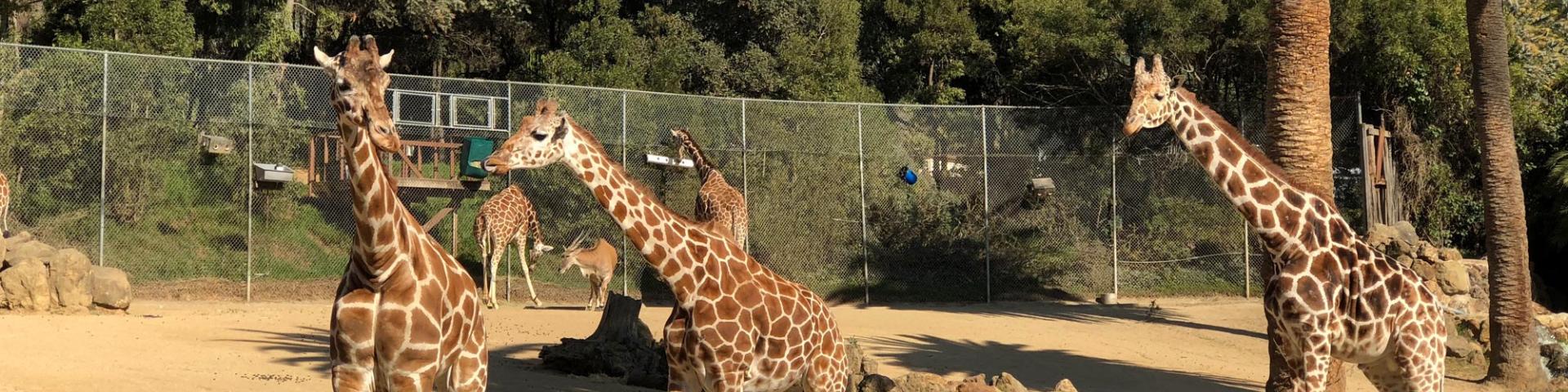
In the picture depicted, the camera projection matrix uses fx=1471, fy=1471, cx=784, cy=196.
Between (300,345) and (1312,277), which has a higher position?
(1312,277)

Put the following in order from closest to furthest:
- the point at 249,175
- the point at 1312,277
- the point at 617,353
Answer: the point at 1312,277 → the point at 617,353 → the point at 249,175

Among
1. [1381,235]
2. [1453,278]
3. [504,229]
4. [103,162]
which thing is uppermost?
[103,162]

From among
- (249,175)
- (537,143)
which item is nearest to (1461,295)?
(537,143)

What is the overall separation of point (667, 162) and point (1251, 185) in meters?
12.0

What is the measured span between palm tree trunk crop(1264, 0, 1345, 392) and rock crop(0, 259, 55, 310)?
40.6ft

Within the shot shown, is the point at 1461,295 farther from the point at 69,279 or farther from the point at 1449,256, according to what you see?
the point at 69,279

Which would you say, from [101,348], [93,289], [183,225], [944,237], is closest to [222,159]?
[183,225]

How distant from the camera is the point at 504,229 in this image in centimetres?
1880

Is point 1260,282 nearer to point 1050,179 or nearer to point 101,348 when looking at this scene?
point 1050,179

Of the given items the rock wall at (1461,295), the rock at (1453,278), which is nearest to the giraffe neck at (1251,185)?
the rock wall at (1461,295)

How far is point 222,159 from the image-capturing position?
18375 millimetres

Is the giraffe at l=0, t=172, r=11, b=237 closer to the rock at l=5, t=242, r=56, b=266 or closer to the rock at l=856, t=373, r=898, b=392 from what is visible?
the rock at l=5, t=242, r=56, b=266

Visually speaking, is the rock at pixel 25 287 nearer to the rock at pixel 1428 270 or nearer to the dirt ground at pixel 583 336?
the dirt ground at pixel 583 336

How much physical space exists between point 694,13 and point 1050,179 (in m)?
9.28
